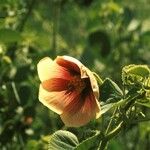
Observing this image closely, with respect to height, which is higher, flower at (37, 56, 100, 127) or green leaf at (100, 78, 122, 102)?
green leaf at (100, 78, 122, 102)

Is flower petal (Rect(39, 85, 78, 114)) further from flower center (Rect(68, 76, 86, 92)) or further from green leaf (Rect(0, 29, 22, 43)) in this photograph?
green leaf (Rect(0, 29, 22, 43))

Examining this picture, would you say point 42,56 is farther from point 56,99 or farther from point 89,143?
point 89,143

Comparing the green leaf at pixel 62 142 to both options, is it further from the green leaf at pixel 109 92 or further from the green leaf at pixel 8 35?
the green leaf at pixel 8 35

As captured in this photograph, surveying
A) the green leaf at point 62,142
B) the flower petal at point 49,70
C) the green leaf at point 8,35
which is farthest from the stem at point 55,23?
the green leaf at point 62,142

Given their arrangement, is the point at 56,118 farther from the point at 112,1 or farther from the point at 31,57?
the point at 112,1

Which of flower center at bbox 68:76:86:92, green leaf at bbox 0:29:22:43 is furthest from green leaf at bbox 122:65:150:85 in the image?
green leaf at bbox 0:29:22:43

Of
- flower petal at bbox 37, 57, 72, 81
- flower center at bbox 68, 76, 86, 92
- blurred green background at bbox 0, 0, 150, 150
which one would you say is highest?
flower petal at bbox 37, 57, 72, 81

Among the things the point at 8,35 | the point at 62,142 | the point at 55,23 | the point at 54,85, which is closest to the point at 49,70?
the point at 54,85

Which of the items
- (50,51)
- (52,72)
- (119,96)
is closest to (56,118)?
(50,51)
